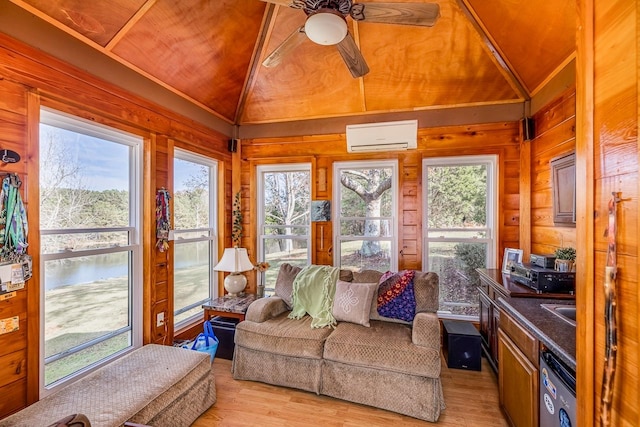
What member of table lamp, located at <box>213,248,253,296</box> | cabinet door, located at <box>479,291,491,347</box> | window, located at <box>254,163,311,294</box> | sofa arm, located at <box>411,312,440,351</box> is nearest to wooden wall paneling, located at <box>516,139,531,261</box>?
cabinet door, located at <box>479,291,491,347</box>

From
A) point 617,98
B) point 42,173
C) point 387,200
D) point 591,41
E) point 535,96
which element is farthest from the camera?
point 387,200

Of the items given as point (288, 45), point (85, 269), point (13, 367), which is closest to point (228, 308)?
point (85, 269)

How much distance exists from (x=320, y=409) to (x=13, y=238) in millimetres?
2360

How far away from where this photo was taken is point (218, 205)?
389 cm

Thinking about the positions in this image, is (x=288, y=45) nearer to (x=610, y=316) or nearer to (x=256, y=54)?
(x=256, y=54)

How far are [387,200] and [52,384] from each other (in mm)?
3462

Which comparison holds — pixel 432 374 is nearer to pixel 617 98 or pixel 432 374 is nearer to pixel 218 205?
pixel 617 98

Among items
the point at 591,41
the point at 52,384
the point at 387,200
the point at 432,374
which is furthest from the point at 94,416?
the point at 387,200

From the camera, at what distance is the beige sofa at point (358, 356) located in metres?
2.18

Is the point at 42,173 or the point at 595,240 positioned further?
the point at 42,173

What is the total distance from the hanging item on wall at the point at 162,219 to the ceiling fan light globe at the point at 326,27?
2145 millimetres

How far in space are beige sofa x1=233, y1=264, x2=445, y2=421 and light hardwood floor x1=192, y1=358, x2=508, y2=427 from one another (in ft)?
0.23

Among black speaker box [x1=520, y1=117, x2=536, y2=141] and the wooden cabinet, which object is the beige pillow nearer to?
the wooden cabinet

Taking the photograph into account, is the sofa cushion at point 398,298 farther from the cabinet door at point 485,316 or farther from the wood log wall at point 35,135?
the wood log wall at point 35,135
